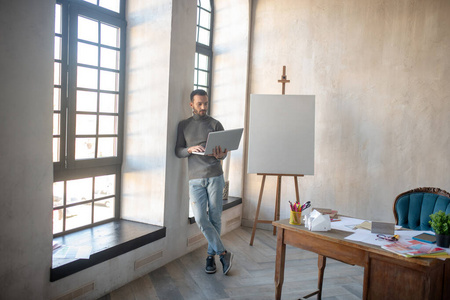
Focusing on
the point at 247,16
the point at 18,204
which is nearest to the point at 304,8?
the point at 247,16

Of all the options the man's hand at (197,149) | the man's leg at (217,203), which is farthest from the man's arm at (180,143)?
the man's leg at (217,203)

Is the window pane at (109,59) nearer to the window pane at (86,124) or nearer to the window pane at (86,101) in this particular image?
the window pane at (86,101)

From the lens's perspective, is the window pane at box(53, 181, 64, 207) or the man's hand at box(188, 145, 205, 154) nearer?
the window pane at box(53, 181, 64, 207)

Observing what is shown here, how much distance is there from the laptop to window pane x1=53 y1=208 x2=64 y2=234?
1374mm

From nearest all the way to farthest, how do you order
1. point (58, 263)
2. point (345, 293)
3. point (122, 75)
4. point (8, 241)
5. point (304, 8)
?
point (8, 241)
point (58, 263)
point (345, 293)
point (122, 75)
point (304, 8)

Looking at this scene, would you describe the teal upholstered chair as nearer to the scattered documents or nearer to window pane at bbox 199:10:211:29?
the scattered documents

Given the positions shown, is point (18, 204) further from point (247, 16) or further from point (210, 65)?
point (247, 16)

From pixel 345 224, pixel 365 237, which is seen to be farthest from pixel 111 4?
pixel 365 237

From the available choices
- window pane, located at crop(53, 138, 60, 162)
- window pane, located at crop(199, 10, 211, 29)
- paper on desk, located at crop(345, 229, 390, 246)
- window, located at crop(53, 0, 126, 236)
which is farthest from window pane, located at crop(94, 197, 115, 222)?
window pane, located at crop(199, 10, 211, 29)

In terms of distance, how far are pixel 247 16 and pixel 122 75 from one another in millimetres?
2452

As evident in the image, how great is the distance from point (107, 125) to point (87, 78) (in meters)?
Result: 0.53

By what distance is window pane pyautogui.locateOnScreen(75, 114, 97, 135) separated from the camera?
11.4 ft

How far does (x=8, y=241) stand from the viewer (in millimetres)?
2408

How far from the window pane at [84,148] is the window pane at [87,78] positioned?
51cm
